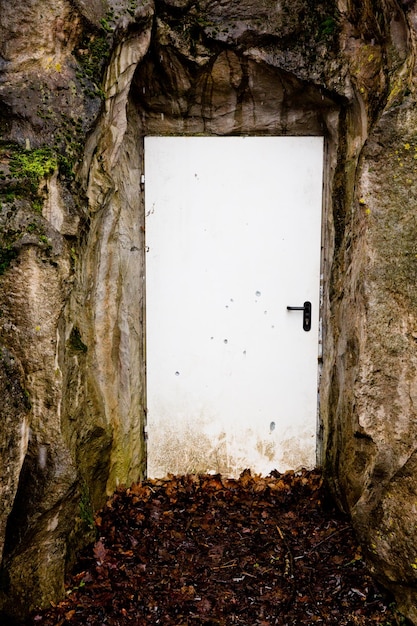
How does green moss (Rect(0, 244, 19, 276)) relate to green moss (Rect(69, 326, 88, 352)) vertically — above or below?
above

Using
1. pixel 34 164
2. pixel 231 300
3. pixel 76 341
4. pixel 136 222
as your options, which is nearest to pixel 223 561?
Answer: pixel 76 341

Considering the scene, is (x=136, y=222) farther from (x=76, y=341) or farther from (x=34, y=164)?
(x=34, y=164)

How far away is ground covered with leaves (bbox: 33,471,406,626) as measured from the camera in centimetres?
313

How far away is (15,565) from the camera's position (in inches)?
118

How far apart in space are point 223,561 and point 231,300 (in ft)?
6.04

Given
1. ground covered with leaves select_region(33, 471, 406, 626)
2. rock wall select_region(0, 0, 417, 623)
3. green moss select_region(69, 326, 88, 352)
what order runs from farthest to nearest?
1. green moss select_region(69, 326, 88, 352)
2. ground covered with leaves select_region(33, 471, 406, 626)
3. rock wall select_region(0, 0, 417, 623)

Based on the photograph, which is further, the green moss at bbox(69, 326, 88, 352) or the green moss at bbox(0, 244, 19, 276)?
the green moss at bbox(69, 326, 88, 352)

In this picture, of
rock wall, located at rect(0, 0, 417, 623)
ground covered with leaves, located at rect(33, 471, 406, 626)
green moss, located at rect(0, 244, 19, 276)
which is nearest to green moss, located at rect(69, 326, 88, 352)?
rock wall, located at rect(0, 0, 417, 623)

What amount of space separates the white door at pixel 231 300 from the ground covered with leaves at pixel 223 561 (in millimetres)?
264

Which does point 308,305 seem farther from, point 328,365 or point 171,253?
point 171,253

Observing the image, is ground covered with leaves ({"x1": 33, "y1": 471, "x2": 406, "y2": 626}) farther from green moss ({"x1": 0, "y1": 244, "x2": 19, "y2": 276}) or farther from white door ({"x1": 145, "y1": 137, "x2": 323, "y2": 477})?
green moss ({"x1": 0, "y1": 244, "x2": 19, "y2": 276})

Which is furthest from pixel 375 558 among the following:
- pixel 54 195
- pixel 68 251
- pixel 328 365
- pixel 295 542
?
pixel 54 195

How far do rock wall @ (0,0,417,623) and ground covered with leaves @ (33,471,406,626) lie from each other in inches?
7.3

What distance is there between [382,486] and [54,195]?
2423 millimetres
